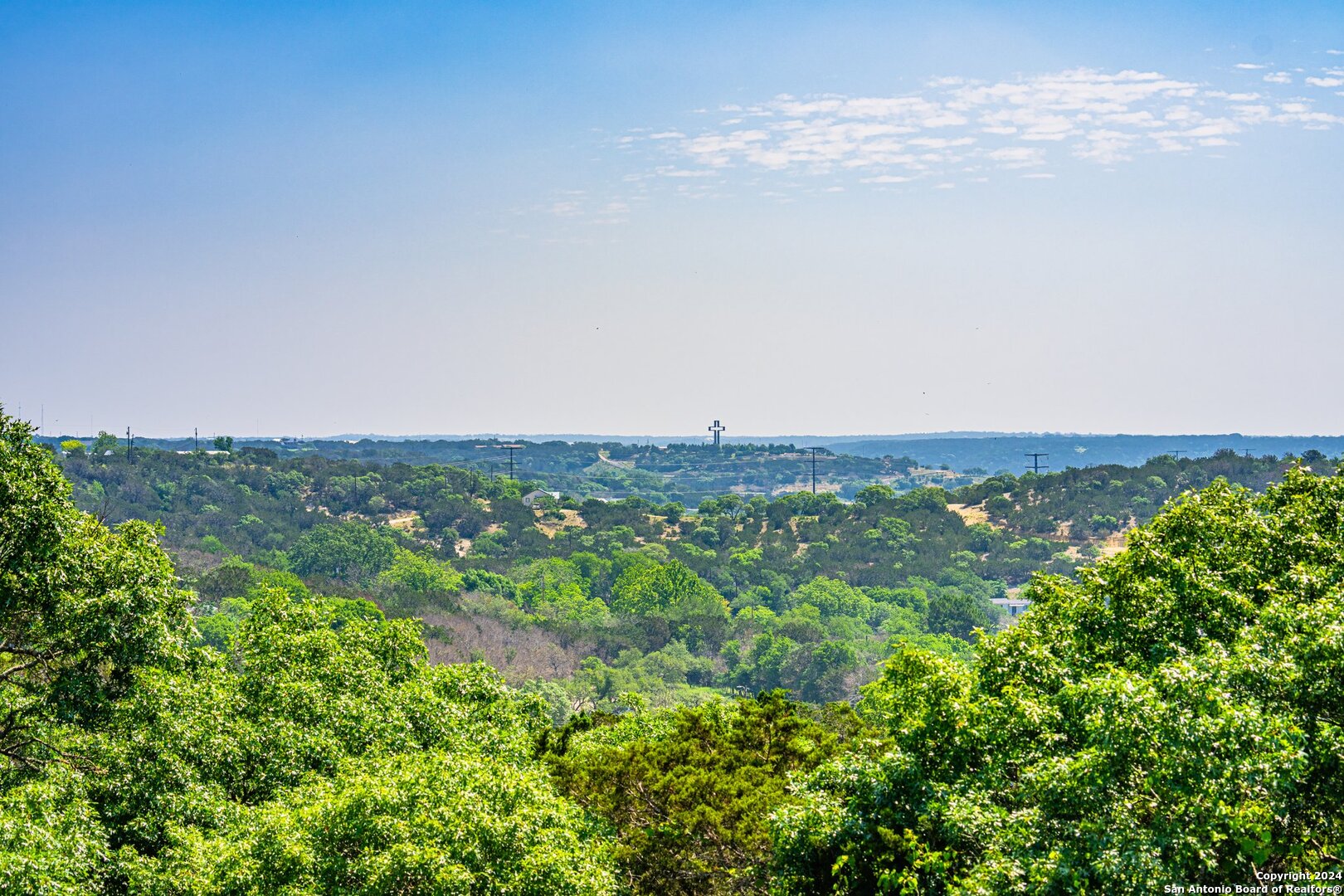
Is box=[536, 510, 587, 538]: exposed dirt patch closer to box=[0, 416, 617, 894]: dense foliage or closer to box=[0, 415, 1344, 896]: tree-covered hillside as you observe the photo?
box=[0, 416, 617, 894]: dense foliage

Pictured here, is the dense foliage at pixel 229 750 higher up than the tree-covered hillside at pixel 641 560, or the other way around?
the dense foliage at pixel 229 750

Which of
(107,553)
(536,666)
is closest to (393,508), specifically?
(536,666)

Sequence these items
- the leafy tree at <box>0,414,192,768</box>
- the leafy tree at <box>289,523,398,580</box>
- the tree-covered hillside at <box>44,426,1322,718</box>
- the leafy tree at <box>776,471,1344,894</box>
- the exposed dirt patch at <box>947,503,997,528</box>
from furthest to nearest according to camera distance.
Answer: the exposed dirt patch at <box>947,503,997,528</box>
the leafy tree at <box>289,523,398,580</box>
the tree-covered hillside at <box>44,426,1322,718</box>
the leafy tree at <box>0,414,192,768</box>
the leafy tree at <box>776,471,1344,894</box>

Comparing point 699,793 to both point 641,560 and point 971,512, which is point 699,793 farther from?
point 971,512

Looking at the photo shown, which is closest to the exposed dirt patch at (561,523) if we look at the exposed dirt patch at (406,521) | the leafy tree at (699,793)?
the exposed dirt patch at (406,521)

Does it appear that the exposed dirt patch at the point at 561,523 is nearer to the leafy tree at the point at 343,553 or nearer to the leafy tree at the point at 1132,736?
the leafy tree at the point at 343,553

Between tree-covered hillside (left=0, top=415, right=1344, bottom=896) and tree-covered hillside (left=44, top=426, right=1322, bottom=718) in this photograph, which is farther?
tree-covered hillside (left=44, top=426, right=1322, bottom=718)

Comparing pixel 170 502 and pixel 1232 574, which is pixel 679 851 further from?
pixel 170 502

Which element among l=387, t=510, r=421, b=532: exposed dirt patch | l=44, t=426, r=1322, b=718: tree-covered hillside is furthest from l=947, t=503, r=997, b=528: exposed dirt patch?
l=387, t=510, r=421, b=532: exposed dirt patch

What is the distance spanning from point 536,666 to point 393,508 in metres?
89.9

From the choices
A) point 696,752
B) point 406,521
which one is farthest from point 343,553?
point 696,752

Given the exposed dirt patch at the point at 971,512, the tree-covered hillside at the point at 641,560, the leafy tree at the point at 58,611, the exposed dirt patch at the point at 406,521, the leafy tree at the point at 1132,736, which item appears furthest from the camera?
the exposed dirt patch at the point at 971,512

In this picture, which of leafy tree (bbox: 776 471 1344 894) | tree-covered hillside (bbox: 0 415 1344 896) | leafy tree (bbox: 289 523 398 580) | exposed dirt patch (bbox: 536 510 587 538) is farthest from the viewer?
exposed dirt patch (bbox: 536 510 587 538)

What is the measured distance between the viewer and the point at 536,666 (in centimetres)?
10350
